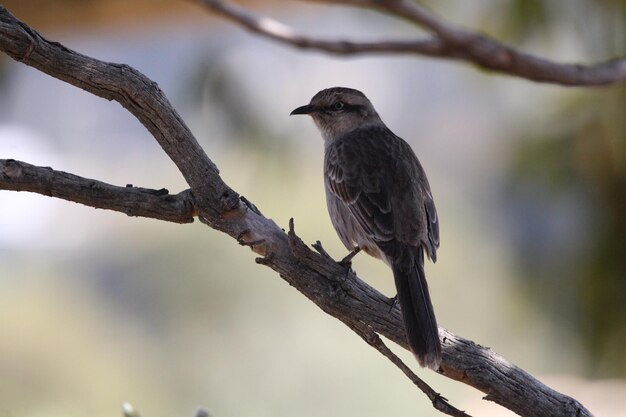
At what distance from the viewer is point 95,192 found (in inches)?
130

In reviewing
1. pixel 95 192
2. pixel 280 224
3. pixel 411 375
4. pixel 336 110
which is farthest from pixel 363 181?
pixel 280 224

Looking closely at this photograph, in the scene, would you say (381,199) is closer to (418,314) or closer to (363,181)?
(363,181)

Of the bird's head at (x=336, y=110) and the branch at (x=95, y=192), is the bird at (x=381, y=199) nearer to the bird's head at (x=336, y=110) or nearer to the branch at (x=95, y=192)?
the bird's head at (x=336, y=110)

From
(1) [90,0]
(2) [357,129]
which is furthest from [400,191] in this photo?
(1) [90,0]

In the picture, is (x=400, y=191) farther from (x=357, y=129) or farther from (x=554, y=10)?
(x=554, y=10)

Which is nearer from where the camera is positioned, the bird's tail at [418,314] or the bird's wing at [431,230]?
the bird's tail at [418,314]

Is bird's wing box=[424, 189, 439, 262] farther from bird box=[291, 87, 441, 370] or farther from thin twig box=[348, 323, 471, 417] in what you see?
thin twig box=[348, 323, 471, 417]

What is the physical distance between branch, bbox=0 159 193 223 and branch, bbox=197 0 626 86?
2.65 meters

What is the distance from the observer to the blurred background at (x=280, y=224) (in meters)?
8.88

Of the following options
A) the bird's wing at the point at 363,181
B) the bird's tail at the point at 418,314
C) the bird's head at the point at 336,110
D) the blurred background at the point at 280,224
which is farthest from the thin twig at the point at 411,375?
the blurred background at the point at 280,224

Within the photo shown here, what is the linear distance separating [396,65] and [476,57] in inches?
253

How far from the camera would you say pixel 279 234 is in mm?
3600

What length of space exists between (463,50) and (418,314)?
252 cm

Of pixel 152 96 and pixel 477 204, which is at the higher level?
pixel 477 204
